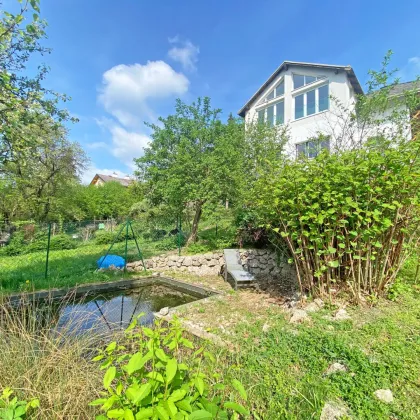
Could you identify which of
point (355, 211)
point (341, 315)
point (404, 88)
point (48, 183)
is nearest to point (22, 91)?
point (355, 211)

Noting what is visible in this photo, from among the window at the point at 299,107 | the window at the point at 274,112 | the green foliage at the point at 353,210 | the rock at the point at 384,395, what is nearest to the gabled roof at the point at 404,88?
the window at the point at 299,107

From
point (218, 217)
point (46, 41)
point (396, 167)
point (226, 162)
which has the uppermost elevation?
point (46, 41)

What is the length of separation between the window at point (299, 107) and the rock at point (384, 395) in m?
14.5

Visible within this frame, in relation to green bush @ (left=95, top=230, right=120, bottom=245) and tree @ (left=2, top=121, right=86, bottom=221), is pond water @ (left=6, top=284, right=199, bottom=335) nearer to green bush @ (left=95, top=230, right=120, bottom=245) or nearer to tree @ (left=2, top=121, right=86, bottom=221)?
green bush @ (left=95, top=230, right=120, bottom=245)

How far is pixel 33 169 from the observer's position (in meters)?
14.3

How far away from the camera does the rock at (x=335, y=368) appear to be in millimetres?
2120

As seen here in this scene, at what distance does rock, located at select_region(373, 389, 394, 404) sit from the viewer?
1.78 m

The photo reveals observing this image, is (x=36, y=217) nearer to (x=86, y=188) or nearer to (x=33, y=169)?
(x=33, y=169)

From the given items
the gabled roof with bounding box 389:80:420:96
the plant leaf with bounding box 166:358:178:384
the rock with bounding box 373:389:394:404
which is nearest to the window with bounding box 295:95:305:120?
the gabled roof with bounding box 389:80:420:96

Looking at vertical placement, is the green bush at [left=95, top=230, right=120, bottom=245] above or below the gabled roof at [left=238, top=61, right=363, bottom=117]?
below

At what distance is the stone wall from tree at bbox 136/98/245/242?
184cm

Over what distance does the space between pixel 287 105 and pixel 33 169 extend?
15909 mm

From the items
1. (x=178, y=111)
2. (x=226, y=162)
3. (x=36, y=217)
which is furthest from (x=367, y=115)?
(x=36, y=217)

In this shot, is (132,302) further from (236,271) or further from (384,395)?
(384,395)
